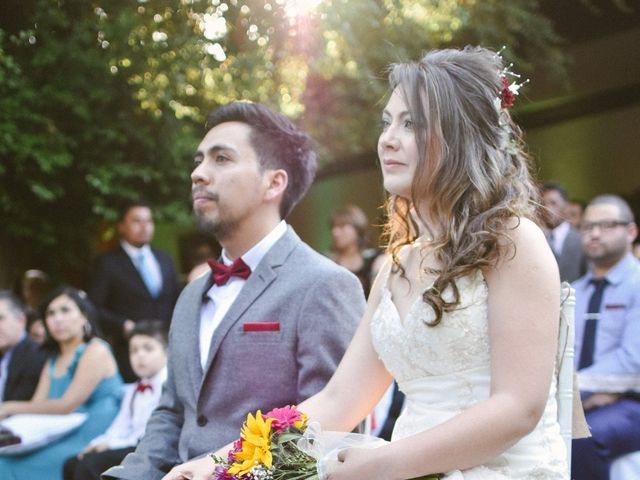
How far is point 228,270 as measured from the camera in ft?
9.84

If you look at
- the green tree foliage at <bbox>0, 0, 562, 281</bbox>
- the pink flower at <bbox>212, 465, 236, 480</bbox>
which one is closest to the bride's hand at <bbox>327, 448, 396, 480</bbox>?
the pink flower at <bbox>212, 465, 236, 480</bbox>

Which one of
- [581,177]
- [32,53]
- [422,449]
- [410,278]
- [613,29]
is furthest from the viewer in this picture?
[581,177]

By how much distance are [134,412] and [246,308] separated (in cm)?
278

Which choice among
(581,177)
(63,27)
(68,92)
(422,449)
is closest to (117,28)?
(63,27)

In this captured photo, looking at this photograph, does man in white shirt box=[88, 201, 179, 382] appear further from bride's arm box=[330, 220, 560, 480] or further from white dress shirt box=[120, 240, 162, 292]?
bride's arm box=[330, 220, 560, 480]

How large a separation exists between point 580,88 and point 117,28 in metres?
6.34

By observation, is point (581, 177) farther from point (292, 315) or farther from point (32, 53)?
point (292, 315)

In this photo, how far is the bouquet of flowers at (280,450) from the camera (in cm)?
202

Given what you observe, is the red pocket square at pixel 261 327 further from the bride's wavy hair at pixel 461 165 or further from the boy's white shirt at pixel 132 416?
the boy's white shirt at pixel 132 416

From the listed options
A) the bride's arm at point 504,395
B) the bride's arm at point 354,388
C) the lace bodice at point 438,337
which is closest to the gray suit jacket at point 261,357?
the bride's arm at point 354,388

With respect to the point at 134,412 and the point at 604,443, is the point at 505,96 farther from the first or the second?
the point at 134,412

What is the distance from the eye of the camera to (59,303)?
580cm

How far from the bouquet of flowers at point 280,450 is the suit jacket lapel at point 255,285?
706 mm

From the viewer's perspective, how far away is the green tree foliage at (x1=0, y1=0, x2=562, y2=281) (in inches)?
231
